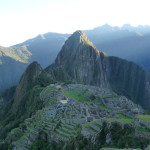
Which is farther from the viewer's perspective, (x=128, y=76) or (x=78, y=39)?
(x=128, y=76)

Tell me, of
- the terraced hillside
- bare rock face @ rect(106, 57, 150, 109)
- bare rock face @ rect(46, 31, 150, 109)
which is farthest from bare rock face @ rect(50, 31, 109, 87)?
the terraced hillside

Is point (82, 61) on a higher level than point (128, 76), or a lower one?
higher

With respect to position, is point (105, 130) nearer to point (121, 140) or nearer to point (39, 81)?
point (121, 140)

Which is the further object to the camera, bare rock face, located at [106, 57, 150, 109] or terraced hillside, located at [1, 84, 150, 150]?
bare rock face, located at [106, 57, 150, 109]

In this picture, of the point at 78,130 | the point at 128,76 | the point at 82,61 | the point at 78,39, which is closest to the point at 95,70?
the point at 82,61

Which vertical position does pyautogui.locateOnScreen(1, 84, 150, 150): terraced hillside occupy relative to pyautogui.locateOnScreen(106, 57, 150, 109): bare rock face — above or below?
above

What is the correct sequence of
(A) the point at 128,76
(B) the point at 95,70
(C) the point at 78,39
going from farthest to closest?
(A) the point at 128,76
(C) the point at 78,39
(B) the point at 95,70

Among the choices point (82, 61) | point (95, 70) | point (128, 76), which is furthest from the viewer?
point (128, 76)

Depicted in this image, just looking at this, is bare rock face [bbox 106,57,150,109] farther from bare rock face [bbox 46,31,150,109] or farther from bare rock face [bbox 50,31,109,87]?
bare rock face [bbox 50,31,109,87]

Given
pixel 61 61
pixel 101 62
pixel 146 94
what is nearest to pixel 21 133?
pixel 61 61

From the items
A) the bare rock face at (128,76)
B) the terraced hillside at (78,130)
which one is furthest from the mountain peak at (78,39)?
the terraced hillside at (78,130)

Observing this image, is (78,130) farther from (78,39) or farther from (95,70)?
(78,39)
